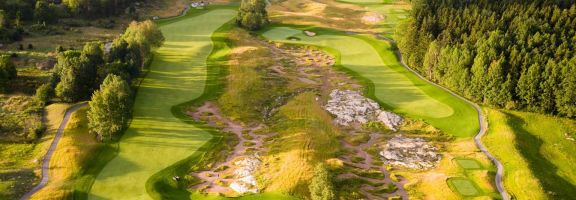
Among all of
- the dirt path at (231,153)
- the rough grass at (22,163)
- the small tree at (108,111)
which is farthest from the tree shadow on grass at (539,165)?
the rough grass at (22,163)

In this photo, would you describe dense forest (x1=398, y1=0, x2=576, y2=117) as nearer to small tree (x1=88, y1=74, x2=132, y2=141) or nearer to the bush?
small tree (x1=88, y1=74, x2=132, y2=141)

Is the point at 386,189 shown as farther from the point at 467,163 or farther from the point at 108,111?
the point at 108,111

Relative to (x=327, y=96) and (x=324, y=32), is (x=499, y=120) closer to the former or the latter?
(x=327, y=96)

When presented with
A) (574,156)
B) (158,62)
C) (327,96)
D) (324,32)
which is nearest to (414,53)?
(327,96)

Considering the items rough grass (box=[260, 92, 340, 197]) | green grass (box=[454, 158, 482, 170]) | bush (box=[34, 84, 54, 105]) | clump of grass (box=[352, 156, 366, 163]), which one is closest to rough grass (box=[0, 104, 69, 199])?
bush (box=[34, 84, 54, 105])

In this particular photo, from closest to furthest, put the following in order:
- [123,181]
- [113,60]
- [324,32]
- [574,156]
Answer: [123,181]
[574,156]
[113,60]
[324,32]

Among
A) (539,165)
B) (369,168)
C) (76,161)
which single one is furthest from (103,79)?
(539,165)
